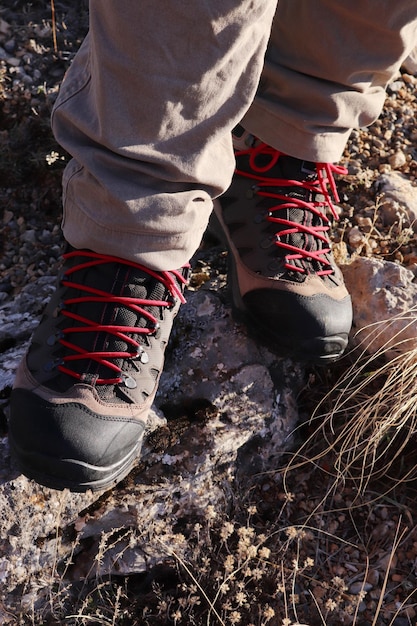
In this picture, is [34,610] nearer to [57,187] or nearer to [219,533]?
[219,533]

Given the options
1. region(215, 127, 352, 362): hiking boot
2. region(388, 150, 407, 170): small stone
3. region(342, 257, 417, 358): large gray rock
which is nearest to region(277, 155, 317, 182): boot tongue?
region(215, 127, 352, 362): hiking boot

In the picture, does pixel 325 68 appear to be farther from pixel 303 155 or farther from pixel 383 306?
pixel 383 306

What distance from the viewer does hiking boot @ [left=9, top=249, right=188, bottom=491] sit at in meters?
1.50

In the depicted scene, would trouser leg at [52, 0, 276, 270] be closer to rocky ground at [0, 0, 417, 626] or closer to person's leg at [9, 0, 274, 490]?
person's leg at [9, 0, 274, 490]

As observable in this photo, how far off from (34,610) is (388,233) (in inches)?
62.0

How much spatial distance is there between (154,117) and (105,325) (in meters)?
0.51

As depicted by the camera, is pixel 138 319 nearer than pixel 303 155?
Yes

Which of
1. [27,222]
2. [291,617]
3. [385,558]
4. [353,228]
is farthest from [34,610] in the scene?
[353,228]

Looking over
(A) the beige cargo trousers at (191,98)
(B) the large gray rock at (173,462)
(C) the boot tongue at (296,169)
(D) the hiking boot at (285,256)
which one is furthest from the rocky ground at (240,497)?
(A) the beige cargo trousers at (191,98)

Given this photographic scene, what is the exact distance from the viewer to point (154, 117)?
1312 mm

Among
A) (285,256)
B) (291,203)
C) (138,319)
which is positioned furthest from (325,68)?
(138,319)

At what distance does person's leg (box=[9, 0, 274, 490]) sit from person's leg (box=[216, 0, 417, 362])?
261 mm

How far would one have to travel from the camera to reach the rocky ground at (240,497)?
1689 millimetres

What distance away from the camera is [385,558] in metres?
1.85
